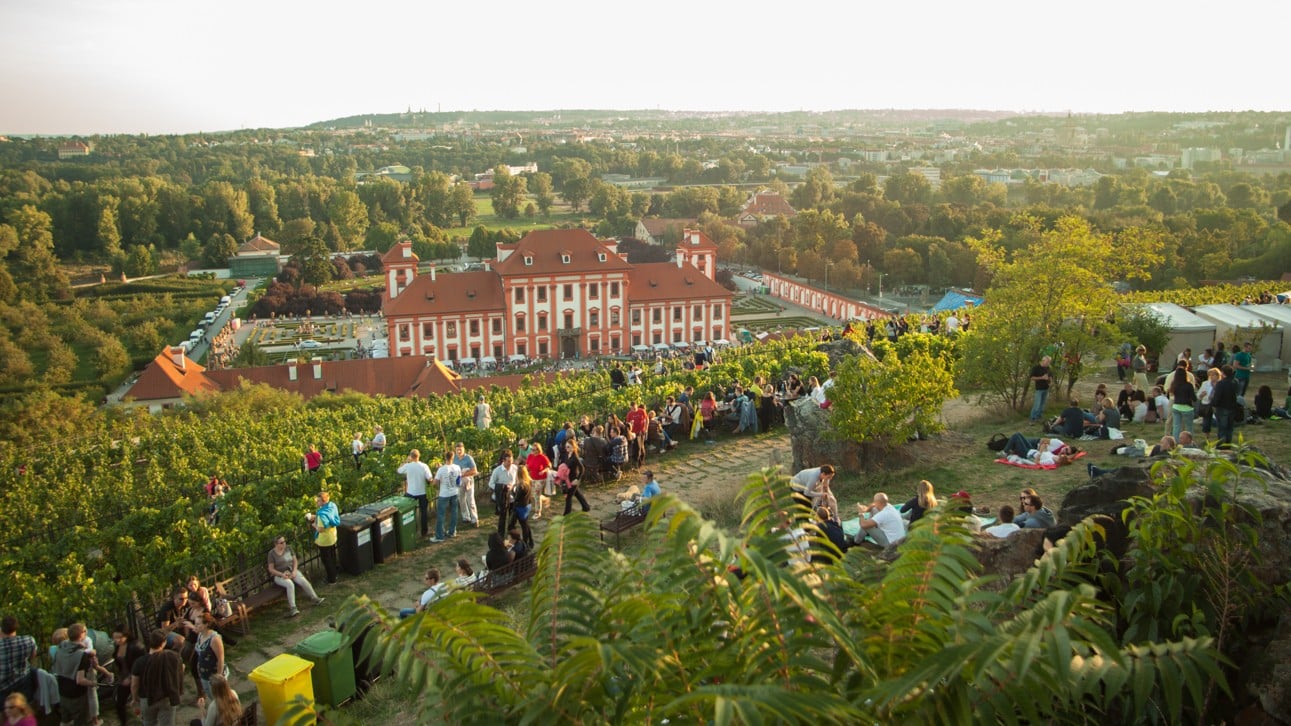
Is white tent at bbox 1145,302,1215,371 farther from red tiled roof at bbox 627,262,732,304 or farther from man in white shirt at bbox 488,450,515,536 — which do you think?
red tiled roof at bbox 627,262,732,304

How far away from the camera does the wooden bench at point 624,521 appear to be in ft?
37.9

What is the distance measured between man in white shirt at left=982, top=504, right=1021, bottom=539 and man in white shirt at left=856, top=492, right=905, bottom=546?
81 cm

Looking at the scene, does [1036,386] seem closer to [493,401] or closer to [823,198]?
[493,401]

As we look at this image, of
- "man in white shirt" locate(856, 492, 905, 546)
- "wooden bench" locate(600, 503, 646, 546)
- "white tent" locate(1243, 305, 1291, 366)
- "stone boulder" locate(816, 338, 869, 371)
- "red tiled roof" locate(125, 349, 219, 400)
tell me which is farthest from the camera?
"red tiled roof" locate(125, 349, 219, 400)

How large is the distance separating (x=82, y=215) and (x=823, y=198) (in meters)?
89.5

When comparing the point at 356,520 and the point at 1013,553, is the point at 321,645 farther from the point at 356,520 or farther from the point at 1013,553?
the point at 1013,553

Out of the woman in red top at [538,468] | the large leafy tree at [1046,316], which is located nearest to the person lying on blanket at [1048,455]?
the large leafy tree at [1046,316]

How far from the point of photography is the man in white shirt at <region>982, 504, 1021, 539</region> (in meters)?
8.62

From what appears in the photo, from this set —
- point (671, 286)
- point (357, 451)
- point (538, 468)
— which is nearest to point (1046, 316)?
point (538, 468)

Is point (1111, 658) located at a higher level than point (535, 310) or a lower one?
higher

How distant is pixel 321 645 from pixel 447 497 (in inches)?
171

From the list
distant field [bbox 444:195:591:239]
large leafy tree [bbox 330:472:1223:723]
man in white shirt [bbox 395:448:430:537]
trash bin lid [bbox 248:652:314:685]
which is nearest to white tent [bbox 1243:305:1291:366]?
man in white shirt [bbox 395:448:430:537]

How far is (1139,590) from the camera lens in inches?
201

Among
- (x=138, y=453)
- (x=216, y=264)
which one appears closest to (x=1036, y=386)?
(x=138, y=453)
